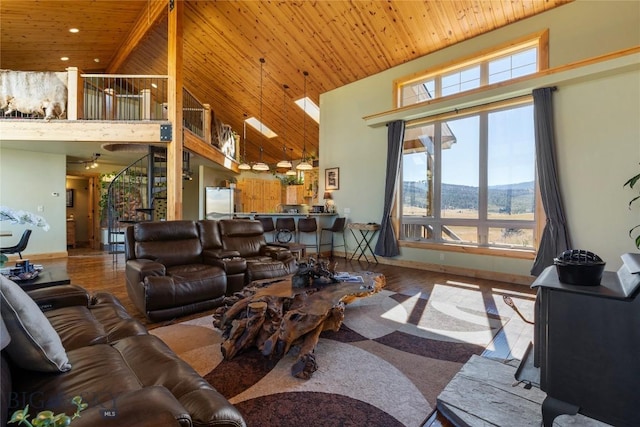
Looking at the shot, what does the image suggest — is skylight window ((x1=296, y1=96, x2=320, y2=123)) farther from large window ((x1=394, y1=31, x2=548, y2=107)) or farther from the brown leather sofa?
the brown leather sofa

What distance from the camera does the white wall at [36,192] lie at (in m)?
6.44

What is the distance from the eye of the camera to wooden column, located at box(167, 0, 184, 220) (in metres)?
5.39

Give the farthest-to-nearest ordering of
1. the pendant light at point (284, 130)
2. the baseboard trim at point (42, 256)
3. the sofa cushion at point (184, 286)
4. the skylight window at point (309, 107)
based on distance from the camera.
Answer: the skylight window at point (309, 107) < the pendant light at point (284, 130) < the baseboard trim at point (42, 256) < the sofa cushion at point (184, 286)

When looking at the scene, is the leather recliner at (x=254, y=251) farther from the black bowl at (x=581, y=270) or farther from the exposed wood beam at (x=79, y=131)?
the black bowl at (x=581, y=270)

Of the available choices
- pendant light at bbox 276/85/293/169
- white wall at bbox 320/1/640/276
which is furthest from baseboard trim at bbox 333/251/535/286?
pendant light at bbox 276/85/293/169

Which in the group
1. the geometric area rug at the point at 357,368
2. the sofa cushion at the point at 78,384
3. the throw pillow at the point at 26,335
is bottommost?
the geometric area rug at the point at 357,368

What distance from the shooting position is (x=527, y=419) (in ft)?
5.17

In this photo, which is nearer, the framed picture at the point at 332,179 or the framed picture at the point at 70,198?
the framed picture at the point at 332,179

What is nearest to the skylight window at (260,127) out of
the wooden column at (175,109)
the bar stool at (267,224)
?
the wooden column at (175,109)

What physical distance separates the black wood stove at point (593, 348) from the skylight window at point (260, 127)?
379 inches

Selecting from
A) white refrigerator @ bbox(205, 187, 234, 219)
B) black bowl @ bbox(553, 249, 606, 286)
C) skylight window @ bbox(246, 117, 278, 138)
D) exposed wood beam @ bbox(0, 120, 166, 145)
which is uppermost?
skylight window @ bbox(246, 117, 278, 138)

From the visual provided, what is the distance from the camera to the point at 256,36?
6.18m

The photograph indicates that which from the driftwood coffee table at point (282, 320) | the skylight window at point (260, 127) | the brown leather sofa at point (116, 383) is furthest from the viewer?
the skylight window at point (260, 127)

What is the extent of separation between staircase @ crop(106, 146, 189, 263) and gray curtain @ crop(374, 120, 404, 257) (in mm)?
4545
